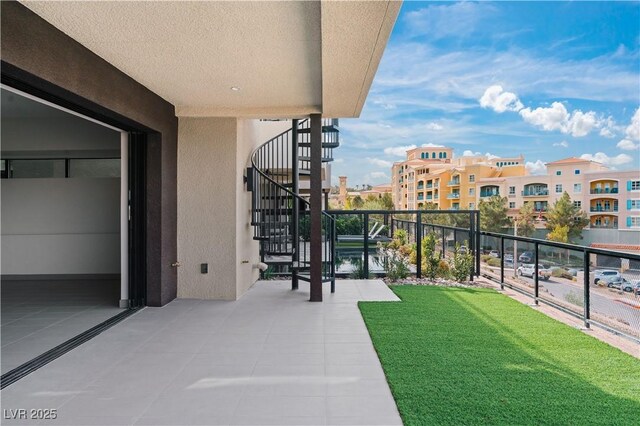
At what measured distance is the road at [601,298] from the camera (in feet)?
10.9

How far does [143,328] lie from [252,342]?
4.07 ft

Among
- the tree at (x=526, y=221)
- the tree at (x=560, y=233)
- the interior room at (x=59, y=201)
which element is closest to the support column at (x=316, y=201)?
the interior room at (x=59, y=201)

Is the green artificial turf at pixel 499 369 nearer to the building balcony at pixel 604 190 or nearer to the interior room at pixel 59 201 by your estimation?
the interior room at pixel 59 201

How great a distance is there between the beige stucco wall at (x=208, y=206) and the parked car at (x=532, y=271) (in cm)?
380

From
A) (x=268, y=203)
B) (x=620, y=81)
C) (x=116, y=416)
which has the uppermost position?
(x=620, y=81)

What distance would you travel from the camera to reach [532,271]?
499cm

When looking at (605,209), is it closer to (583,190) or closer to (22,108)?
(583,190)

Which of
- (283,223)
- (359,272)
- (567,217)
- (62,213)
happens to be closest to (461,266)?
(359,272)

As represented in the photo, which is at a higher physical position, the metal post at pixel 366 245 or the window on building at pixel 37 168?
the window on building at pixel 37 168

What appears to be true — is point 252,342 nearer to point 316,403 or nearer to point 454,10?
point 316,403

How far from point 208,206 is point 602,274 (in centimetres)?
443

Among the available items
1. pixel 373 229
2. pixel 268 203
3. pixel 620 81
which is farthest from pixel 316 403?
pixel 620 81

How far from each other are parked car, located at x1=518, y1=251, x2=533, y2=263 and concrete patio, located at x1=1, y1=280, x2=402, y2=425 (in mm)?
2442

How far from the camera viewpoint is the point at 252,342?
351 cm
